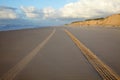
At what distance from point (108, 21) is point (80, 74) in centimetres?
12821

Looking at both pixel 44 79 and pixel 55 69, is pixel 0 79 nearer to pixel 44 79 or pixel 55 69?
pixel 44 79

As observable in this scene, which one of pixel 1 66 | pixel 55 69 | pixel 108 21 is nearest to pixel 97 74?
pixel 55 69

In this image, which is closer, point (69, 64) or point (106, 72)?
point (106, 72)

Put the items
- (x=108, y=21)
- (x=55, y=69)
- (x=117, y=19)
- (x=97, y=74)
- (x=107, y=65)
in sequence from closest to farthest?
(x=97, y=74) < (x=55, y=69) < (x=107, y=65) < (x=117, y=19) < (x=108, y=21)

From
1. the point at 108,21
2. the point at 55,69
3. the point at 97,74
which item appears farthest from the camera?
the point at 108,21

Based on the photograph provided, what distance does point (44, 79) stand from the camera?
6.99 meters

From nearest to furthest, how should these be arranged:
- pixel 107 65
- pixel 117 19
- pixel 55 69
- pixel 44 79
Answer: pixel 44 79 → pixel 55 69 → pixel 107 65 → pixel 117 19

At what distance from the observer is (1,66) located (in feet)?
30.2

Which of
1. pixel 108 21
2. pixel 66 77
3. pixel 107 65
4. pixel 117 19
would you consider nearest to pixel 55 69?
pixel 66 77

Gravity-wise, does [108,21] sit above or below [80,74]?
below

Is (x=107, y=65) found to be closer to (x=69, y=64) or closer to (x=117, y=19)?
(x=69, y=64)

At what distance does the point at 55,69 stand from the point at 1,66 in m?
2.04

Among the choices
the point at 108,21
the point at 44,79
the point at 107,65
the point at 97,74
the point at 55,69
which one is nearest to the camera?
the point at 44,79

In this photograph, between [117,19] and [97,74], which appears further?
[117,19]
